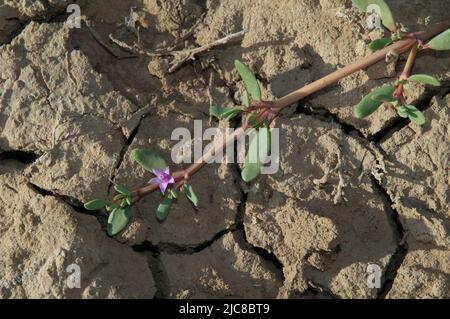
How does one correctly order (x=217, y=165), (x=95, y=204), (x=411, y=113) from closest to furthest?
(x=95, y=204) → (x=411, y=113) → (x=217, y=165)

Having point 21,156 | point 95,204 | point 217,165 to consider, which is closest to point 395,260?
point 217,165

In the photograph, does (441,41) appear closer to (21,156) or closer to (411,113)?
(411,113)

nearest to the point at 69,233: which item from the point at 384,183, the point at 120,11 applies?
the point at 120,11

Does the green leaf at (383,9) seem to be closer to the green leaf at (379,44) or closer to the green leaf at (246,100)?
the green leaf at (379,44)

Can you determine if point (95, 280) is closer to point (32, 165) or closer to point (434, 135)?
point (32, 165)

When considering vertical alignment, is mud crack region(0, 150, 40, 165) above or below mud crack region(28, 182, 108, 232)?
above

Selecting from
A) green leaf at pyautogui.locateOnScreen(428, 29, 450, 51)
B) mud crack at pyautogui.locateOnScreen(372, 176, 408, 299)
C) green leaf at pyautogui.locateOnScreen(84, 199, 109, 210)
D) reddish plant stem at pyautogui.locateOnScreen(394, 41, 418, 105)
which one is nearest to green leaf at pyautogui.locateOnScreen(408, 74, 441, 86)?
reddish plant stem at pyautogui.locateOnScreen(394, 41, 418, 105)

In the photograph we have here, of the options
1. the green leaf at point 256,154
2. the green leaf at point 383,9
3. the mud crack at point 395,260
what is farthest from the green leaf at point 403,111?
the green leaf at point 256,154

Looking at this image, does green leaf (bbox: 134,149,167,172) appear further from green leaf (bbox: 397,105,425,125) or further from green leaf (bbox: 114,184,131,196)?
green leaf (bbox: 397,105,425,125)
